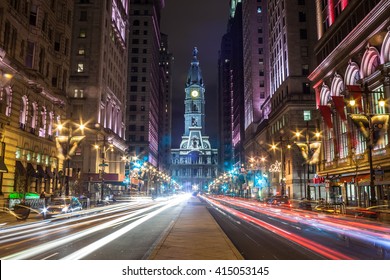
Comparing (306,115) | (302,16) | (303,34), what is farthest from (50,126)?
(302,16)

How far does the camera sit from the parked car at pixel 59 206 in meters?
29.8

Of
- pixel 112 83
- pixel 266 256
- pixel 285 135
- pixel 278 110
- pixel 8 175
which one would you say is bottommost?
pixel 266 256

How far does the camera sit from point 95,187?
78.6 meters

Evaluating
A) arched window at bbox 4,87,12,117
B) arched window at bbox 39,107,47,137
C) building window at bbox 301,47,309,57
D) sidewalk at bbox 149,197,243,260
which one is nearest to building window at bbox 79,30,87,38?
arched window at bbox 39,107,47,137

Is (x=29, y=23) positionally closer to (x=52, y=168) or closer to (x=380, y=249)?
(x=52, y=168)

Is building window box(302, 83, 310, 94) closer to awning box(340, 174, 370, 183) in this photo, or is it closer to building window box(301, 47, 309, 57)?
building window box(301, 47, 309, 57)

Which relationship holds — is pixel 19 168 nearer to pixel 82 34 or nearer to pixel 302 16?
pixel 82 34

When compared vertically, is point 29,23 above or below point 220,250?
above

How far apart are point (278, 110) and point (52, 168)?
5039cm

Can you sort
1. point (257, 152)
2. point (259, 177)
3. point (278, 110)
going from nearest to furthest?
point (278, 110) < point (259, 177) < point (257, 152)

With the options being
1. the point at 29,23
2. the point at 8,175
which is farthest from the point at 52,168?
the point at 29,23

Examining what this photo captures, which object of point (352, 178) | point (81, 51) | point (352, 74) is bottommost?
point (352, 178)

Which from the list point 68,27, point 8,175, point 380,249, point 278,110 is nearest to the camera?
point 380,249

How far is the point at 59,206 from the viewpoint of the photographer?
103ft
